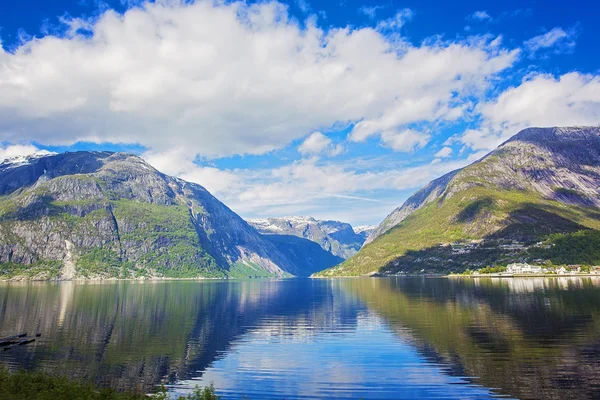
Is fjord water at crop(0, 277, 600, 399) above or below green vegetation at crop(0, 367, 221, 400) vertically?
below

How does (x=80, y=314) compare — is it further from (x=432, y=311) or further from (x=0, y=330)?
(x=432, y=311)

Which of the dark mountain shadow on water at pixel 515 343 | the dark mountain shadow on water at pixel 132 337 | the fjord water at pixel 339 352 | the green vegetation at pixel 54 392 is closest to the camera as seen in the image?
the green vegetation at pixel 54 392

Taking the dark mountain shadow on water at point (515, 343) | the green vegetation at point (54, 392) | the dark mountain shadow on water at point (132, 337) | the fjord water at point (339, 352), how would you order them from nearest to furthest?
1. the green vegetation at point (54, 392)
2. the dark mountain shadow on water at point (515, 343)
3. the fjord water at point (339, 352)
4. the dark mountain shadow on water at point (132, 337)

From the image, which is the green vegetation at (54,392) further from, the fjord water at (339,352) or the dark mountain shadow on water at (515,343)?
the dark mountain shadow on water at (515,343)

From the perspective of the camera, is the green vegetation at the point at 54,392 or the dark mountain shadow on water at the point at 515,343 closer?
the green vegetation at the point at 54,392

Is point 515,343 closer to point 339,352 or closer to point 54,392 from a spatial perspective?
point 339,352

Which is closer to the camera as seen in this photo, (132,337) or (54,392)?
(54,392)

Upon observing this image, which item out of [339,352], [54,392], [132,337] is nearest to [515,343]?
[339,352]

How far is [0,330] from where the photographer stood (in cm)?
7888

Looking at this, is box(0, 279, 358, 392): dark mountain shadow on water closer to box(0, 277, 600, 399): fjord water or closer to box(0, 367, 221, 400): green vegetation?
box(0, 277, 600, 399): fjord water

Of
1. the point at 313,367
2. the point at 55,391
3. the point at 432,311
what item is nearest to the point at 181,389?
the point at 55,391

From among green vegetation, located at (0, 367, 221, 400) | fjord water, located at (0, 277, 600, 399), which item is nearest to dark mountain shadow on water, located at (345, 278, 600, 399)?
fjord water, located at (0, 277, 600, 399)

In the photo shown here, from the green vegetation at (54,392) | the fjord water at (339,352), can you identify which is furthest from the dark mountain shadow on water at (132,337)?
the green vegetation at (54,392)

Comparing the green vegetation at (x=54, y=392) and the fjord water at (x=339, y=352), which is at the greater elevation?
the green vegetation at (x=54, y=392)
